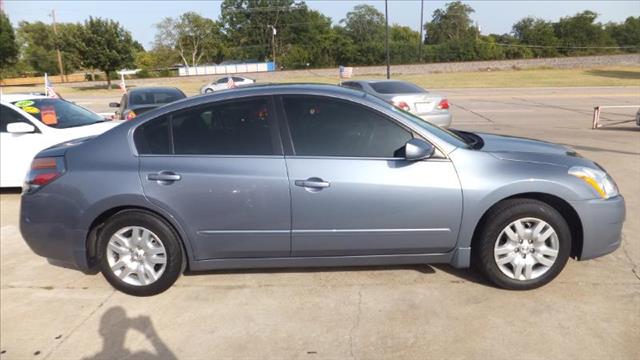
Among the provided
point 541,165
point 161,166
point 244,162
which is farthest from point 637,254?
point 161,166

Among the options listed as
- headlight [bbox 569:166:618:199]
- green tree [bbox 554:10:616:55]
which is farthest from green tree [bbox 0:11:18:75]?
green tree [bbox 554:10:616:55]

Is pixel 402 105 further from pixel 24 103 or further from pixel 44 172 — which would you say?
pixel 44 172

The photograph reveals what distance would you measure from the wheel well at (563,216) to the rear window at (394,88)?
8.34 metres

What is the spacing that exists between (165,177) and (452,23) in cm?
10523

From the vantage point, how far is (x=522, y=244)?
12.1 feet

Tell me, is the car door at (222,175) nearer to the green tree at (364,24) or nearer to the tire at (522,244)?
the tire at (522,244)

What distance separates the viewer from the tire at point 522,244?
11.9ft

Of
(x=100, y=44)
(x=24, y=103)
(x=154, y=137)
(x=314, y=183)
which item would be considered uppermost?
(x=100, y=44)

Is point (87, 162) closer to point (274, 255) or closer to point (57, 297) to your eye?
point (57, 297)

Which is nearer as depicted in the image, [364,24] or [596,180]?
A: [596,180]

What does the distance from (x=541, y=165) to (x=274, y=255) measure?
211 cm

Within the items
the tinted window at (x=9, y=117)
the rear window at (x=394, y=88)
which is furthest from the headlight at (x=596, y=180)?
the rear window at (x=394, y=88)

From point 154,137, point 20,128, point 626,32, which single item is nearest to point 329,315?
point 154,137

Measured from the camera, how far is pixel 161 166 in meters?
3.71
